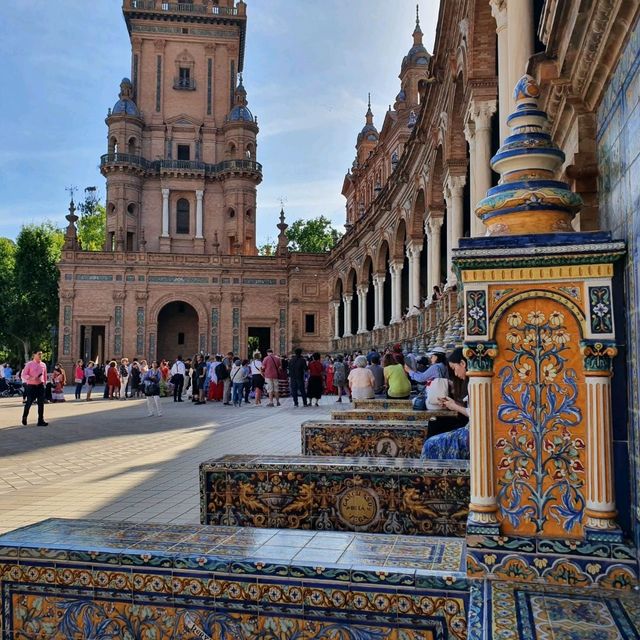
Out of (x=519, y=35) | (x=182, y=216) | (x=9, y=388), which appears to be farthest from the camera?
(x=182, y=216)

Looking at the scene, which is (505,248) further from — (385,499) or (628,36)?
(385,499)

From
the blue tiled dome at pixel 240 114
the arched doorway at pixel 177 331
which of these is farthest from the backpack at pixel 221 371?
the blue tiled dome at pixel 240 114

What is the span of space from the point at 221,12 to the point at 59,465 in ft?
133

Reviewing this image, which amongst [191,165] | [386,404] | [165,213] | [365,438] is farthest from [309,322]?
[365,438]

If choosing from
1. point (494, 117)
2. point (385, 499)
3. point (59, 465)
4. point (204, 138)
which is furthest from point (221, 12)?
point (385, 499)

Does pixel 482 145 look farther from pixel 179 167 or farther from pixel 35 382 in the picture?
pixel 179 167

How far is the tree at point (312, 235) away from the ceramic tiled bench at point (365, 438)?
55.5 m

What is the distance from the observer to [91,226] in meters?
59.3

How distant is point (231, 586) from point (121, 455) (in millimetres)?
7115

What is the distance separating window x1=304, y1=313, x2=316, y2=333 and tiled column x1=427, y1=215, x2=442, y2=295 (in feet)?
65.4

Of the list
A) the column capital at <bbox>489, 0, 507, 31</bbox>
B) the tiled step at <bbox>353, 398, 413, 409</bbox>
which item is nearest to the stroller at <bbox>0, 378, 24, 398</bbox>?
the tiled step at <bbox>353, 398, 413, 409</bbox>

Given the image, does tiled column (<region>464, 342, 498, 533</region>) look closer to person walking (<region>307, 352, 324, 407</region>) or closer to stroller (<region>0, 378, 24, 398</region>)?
person walking (<region>307, 352, 324, 407</region>)

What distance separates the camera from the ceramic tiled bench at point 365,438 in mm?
6191

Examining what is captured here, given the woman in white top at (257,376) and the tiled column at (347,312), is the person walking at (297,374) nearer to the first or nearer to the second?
the woman in white top at (257,376)
